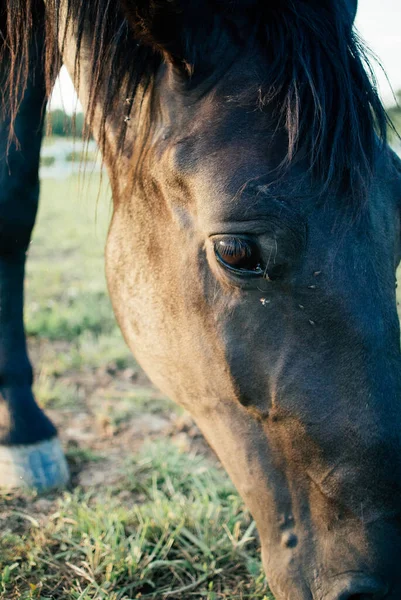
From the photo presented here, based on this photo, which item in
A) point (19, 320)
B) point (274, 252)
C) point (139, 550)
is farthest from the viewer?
point (19, 320)

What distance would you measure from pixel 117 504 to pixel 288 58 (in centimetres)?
175

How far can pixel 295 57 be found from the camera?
1.63 meters

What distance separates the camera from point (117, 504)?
2389mm

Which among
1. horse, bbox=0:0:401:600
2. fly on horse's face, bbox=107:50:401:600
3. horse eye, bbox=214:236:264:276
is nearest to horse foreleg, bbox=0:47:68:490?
horse, bbox=0:0:401:600

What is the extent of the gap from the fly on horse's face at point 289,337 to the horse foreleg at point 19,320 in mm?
911

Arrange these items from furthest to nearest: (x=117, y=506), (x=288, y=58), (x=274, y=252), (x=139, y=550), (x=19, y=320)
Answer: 1. (x=19, y=320)
2. (x=117, y=506)
3. (x=139, y=550)
4. (x=288, y=58)
5. (x=274, y=252)

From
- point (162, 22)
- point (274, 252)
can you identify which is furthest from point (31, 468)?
point (162, 22)

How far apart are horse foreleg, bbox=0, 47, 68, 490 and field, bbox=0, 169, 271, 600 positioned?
0.12 metres

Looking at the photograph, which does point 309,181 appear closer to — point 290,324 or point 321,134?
point 321,134

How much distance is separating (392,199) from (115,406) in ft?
6.79

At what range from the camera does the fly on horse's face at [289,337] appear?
1.46 meters

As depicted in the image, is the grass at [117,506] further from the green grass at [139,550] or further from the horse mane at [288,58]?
the horse mane at [288,58]

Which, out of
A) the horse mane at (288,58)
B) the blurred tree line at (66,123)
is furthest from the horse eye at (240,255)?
the blurred tree line at (66,123)

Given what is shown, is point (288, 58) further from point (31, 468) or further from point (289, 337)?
point (31, 468)
